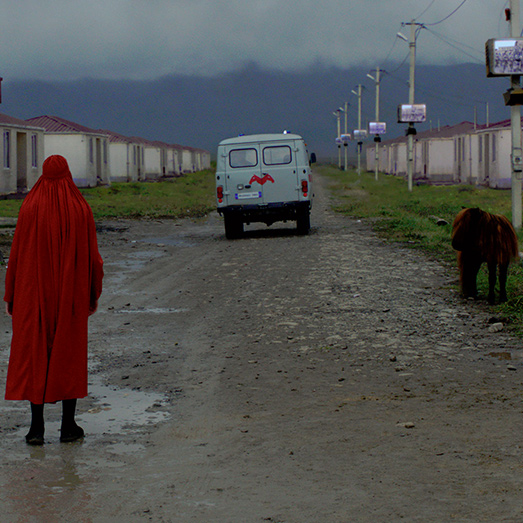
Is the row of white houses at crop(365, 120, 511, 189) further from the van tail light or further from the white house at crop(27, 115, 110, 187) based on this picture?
the van tail light

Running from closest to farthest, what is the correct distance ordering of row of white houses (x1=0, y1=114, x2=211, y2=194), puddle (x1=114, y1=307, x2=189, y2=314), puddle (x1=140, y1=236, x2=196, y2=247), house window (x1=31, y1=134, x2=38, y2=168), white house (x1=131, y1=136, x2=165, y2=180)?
1. puddle (x1=114, y1=307, x2=189, y2=314)
2. puddle (x1=140, y1=236, x2=196, y2=247)
3. row of white houses (x1=0, y1=114, x2=211, y2=194)
4. house window (x1=31, y1=134, x2=38, y2=168)
5. white house (x1=131, y1=136, x2=165, y2=180)

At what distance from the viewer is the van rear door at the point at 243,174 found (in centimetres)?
1961

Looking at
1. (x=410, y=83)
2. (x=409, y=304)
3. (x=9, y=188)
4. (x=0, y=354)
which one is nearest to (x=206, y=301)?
(x=409, y=304)

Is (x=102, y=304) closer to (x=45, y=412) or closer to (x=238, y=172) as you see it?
(x=45, y=412)

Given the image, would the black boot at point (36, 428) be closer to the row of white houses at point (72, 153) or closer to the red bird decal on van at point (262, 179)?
the red bird decal on van at point (262, 179)

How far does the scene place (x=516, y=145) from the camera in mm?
16781

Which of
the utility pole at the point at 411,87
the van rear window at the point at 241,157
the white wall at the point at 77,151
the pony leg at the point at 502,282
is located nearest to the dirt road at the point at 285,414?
the pony leg at the point at 502,282

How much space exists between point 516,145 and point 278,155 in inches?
224

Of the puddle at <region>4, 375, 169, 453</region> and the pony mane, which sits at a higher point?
the pony mane

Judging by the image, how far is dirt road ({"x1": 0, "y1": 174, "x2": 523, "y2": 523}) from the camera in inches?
163

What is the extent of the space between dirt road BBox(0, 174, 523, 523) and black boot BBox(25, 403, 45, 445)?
9 centimetres

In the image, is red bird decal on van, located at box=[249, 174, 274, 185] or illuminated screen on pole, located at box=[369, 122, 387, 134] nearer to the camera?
red bird decal on van, located at box=[249, 174, 274, 185]

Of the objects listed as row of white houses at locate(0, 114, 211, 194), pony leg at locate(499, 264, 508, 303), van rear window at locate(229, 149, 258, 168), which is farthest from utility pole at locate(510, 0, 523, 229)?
row of white houses at locate(0, 114, 211, 194)

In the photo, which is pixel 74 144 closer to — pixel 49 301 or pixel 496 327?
pixel 496 327
